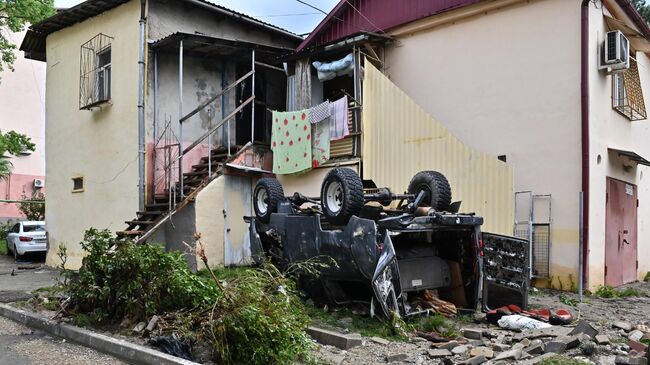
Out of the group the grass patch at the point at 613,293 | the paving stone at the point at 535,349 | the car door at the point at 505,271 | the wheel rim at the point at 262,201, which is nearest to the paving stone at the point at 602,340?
the paving stone at the point at 535,349

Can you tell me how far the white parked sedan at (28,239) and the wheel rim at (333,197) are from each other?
13.1 metres

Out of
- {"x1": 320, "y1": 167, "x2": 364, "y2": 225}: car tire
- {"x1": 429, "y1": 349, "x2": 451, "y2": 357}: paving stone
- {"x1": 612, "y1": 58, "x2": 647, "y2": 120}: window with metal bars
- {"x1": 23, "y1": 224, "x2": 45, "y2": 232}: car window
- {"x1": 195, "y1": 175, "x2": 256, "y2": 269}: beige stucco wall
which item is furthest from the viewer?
{"x1": 23, "y1": 224, "x2": 45, "y2": 232}: car window

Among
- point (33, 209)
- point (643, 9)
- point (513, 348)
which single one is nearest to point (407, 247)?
point (513, 348)

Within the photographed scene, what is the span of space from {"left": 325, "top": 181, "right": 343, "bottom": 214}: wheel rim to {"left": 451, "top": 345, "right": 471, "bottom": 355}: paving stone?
8.05ft

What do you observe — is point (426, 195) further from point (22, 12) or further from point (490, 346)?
point (22, 12)

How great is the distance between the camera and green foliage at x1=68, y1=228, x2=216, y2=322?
639 centimetres

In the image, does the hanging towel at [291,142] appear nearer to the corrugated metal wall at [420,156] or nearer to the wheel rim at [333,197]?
the corrugated metal wall at [420,156]

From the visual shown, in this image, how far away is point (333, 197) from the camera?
743 cm

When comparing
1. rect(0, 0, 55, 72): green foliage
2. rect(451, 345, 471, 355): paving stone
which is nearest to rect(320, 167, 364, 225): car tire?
rect(451, 345, 471, 355): paving stone

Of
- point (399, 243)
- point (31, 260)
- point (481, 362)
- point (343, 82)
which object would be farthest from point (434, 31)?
point (31, 260)

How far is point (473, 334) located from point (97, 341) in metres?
4.41

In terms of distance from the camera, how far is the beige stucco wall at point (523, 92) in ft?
32.1

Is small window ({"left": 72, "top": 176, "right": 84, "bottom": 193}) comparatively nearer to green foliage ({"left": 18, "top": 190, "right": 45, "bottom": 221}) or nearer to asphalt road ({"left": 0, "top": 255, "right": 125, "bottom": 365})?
asphalt road ({"left": 0, "top": 255, "right": 125, "bottom": 365})

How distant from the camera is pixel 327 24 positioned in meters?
14.4
